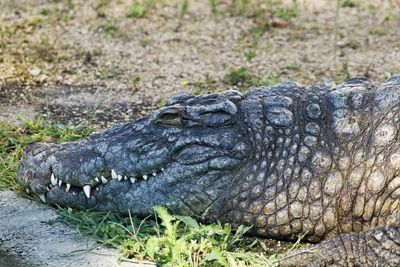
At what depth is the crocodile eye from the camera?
4.83 m

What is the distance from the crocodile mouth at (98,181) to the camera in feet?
15.7

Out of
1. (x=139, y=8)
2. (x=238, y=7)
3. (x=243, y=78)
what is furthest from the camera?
(x=238, y=7)

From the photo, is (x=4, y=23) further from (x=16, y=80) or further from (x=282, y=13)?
(x=282, y=13)

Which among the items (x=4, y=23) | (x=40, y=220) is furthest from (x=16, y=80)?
(x=40, y=220)

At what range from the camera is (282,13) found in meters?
8.91

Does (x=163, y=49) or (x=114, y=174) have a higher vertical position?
(x=114, y=174)

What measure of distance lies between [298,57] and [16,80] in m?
2.67

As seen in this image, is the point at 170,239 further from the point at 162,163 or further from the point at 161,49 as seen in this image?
the point at 161,49

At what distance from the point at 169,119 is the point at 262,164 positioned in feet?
2.00

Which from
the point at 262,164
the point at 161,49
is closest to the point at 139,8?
the point at 161,49

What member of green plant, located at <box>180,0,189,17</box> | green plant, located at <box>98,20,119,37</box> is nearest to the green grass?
green plant, located at <box>98,20,119,37</box>

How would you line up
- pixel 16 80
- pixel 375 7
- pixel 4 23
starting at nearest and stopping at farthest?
pixel 16 80, pixel 4 23, pixel 375 7

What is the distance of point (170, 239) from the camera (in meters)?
4.38

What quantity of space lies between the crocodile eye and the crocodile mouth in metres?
0.27
